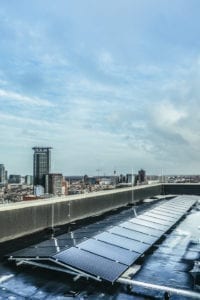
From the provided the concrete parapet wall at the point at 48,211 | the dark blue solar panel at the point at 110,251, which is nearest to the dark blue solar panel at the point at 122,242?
the dark blue solar panel at the point at 110,251

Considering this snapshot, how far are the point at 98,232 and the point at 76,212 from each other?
14241 mm

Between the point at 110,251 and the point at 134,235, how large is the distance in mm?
3396

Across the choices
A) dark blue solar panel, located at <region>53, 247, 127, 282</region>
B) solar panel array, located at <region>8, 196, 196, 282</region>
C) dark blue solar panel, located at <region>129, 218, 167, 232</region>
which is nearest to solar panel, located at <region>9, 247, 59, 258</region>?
solar panel array, located at <region>8, 196, 196, 282</region>

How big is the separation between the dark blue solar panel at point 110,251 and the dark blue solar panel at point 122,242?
17.6 inches

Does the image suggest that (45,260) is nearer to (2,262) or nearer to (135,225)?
(2,262)

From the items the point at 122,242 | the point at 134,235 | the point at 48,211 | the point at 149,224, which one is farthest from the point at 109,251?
the point at 48,211

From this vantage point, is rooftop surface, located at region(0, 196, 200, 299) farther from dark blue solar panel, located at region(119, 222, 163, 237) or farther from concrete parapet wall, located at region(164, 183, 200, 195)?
concrete parapet wall, located at region(164, 183, 200, 195)

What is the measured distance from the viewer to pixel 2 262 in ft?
44.3

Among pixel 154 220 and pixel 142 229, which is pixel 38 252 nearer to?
pixel 142 229

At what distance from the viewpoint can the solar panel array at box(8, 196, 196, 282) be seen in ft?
37.4

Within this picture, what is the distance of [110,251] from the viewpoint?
1340cm

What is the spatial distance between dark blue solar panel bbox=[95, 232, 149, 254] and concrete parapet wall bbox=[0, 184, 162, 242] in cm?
635

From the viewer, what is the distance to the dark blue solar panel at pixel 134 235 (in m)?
16.3

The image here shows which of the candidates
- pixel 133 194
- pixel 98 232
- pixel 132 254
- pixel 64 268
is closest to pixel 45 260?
pixel 64 268
